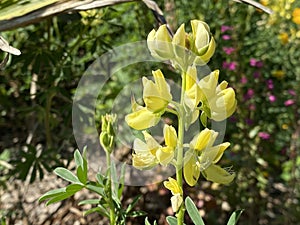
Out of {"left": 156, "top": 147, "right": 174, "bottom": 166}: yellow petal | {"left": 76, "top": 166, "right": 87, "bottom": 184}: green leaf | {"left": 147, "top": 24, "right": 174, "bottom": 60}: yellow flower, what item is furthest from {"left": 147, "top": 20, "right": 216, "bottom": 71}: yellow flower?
{"left": 76, "top": 166, "right": 87, "bottom": 184}: green leaf

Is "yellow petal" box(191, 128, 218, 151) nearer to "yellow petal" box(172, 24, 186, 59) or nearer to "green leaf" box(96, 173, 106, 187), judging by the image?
"yellow petal" box(172, 24, 186, 59)

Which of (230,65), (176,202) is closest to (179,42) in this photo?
(176,202)

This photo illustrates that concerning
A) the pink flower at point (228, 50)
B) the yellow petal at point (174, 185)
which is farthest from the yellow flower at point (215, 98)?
the pink flower at point (228, 50)

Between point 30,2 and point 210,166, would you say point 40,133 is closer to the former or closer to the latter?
point 30,2

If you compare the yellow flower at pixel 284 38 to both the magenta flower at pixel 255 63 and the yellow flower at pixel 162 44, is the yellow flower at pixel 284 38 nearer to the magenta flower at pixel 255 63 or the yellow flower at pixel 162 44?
the magenta flower at pixel 255 63

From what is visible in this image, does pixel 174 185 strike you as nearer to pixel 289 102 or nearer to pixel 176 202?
pixel 176 202

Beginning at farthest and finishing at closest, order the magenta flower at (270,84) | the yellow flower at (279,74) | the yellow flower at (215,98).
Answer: the yellow flower at (279,74) → the magenta flower at (270,84) → the yellow flower at (215,98)
